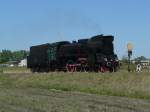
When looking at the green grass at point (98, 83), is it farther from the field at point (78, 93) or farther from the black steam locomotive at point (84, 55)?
the black steam locomotive at point (84, 55)

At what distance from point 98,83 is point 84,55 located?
1201 cm

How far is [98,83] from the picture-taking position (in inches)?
1227

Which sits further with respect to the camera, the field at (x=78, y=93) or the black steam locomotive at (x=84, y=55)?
the black steam locomotive at (x=84, y=55)

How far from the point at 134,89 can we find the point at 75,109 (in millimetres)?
10018

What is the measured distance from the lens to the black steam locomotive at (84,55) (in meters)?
41.6

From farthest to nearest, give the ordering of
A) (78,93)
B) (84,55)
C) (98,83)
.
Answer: (84,55)
(98,83)
(78,93)

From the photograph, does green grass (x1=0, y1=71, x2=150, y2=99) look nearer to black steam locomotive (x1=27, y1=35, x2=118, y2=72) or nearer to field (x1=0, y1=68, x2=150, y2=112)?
field (x1=0, y1=68, x2=150, y2=112)

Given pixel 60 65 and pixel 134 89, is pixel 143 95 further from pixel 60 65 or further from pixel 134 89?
pixel 60 65

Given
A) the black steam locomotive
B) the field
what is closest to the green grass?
the field

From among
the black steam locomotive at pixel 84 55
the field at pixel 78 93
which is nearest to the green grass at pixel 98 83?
the field at pixel 78 93

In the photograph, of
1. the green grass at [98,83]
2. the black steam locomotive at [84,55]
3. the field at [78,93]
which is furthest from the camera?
the black steam locomotive at [84,55]

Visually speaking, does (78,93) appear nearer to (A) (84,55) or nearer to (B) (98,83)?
(B) (98,83)

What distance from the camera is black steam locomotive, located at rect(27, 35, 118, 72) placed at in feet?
136

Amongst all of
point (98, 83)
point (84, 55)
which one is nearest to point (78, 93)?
point (98, 83)
